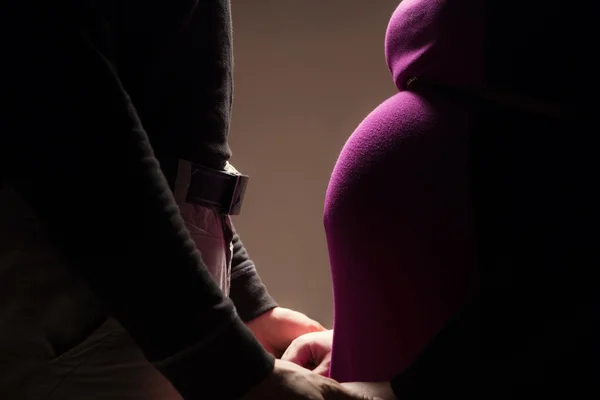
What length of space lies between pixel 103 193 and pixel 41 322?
155mm

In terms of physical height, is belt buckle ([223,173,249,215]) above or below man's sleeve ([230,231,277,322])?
above

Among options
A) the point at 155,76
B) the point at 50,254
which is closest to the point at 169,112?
the point at 155,76

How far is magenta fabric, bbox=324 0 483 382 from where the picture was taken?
0.59m

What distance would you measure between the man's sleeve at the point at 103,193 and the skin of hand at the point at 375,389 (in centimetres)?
9

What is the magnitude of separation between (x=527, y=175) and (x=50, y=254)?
0.45m

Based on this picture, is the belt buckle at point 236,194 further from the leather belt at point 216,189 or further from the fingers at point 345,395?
the fingers at point 345,395

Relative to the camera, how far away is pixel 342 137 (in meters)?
1.54

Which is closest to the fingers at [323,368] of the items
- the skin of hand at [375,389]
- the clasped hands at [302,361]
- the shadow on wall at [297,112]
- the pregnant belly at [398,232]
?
the clasped hands at [302,361]

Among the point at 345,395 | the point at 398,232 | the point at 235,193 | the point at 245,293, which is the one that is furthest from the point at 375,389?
the point at 245,293

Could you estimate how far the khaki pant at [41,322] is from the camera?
1.89 feet

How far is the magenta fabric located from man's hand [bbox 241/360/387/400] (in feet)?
0.36

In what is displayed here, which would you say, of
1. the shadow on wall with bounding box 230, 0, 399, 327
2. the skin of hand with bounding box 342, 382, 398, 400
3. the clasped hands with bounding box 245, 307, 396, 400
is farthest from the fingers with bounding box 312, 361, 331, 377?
the shadow on wall with bounding box 230, 0, 399, 327

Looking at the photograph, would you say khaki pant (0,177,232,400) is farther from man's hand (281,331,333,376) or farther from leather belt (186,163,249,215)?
man's hand (281,331,333,376)

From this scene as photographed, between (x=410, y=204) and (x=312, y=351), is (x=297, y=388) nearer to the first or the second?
(x=410, y=204)
